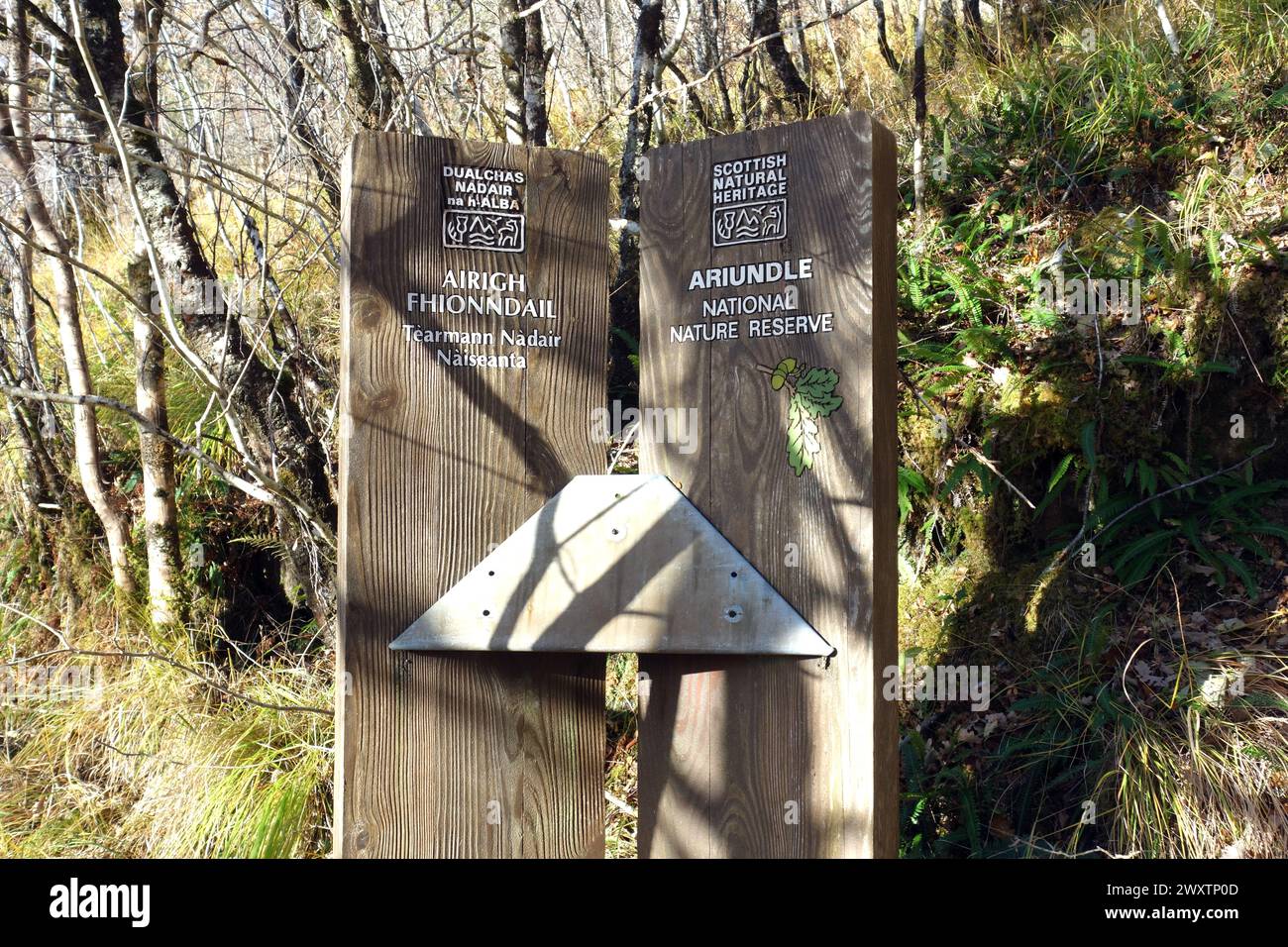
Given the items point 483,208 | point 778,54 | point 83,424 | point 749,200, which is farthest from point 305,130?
point 749,200

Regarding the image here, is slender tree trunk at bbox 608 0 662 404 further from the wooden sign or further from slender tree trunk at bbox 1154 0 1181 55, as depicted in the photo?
slender tree trunk at bbox 1154 0 1181 55

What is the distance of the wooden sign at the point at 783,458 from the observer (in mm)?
2930

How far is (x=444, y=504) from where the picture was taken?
10.5ft

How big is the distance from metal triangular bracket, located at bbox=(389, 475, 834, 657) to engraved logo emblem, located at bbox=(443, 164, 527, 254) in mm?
779

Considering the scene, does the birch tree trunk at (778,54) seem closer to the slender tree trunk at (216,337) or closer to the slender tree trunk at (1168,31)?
the slender tree trunk at (1168,31)

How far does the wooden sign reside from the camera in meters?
2.93

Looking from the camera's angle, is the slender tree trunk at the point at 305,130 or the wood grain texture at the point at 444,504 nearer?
the wood grain texture at the point at 444,504

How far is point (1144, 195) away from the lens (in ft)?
18.6

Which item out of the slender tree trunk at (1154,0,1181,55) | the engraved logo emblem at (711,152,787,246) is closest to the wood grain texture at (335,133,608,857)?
the engraved logo emblem at (711,152,787,246)

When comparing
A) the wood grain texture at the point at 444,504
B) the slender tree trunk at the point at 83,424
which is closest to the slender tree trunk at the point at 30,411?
the slender tree trunk at the point at 83,424

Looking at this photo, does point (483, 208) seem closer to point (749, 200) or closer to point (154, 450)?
point (749, 200)

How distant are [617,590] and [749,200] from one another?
1171mm
